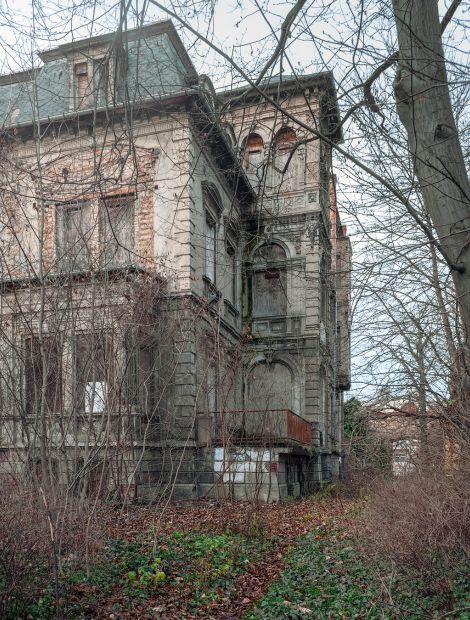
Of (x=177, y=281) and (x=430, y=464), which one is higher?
(x=177, y=281)

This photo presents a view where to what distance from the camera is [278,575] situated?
291 inches

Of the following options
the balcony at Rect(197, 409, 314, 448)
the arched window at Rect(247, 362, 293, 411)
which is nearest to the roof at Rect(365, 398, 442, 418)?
the balcony at Rect(197, 409, 314, 448)

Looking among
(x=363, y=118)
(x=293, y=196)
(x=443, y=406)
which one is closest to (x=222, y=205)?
(x=293, y=196)

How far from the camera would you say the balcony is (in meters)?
12.2

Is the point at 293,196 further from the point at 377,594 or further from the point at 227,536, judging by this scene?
the point at 377,594

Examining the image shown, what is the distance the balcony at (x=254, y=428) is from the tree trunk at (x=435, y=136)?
7070 mm

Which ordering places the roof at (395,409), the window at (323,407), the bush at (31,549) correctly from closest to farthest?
the bush at (31,549)
the roof at (395,409)
the window at (323,407)

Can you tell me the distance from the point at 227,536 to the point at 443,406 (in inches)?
147

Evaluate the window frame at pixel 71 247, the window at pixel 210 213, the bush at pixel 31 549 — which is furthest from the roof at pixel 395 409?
the window at pixel 210 213

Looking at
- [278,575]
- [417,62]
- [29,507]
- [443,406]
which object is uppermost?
[417,62]

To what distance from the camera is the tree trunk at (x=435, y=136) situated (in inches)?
174

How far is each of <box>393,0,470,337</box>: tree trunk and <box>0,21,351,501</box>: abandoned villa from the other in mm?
876

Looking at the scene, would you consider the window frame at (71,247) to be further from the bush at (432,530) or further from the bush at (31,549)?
the bush at (432,530)

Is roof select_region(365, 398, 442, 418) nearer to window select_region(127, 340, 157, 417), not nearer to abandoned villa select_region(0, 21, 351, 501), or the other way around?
abandoned villa select_region(0, 21, 351, 501)
